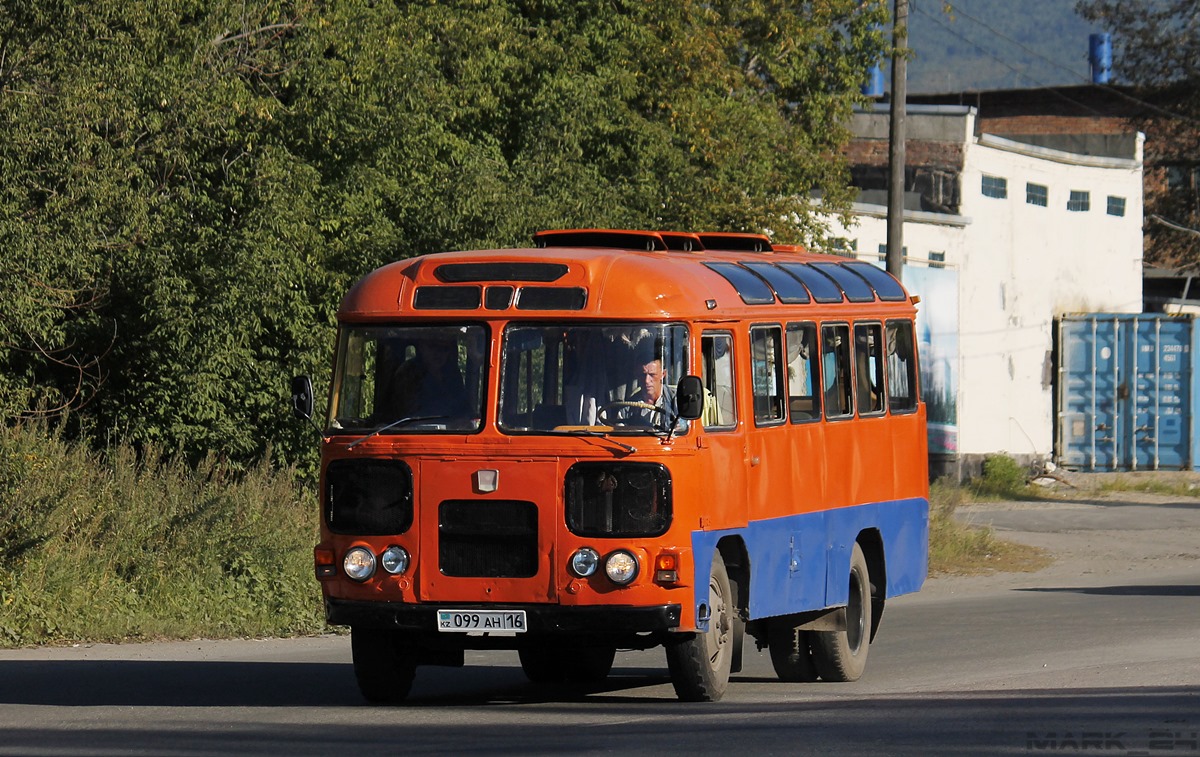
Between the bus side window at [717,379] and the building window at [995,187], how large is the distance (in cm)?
2924

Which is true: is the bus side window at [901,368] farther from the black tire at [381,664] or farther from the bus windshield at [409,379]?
the black tire at [381,664]

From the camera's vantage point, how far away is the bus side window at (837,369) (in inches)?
501

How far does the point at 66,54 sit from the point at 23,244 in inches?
89.0

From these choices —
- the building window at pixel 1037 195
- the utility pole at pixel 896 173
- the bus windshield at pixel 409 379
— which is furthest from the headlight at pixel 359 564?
the building window at pixel 1037 195

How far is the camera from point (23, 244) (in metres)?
18.0

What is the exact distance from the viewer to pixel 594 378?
10.7 meters

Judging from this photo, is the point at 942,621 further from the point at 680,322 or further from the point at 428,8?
the point at 428,8

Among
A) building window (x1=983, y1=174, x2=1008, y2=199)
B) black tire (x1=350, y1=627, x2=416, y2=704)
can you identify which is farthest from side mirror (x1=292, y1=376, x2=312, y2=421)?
building window (x1=983, y1=174, x2=1008, y2=199)

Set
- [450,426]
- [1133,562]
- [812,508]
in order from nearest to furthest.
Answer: [450,426] < [812,508] < [1133,562]

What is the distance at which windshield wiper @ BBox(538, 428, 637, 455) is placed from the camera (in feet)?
34.1

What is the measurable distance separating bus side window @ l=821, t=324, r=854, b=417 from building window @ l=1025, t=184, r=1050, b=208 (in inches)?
1130

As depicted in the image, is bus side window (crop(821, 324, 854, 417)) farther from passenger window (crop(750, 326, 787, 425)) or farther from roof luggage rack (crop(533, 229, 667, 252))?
roof luggage rack (crop(533, 229, 667, 252))

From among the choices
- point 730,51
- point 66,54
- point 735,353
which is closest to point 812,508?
point 735,353

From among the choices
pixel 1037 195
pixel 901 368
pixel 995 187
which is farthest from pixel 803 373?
pixel 1037 195
